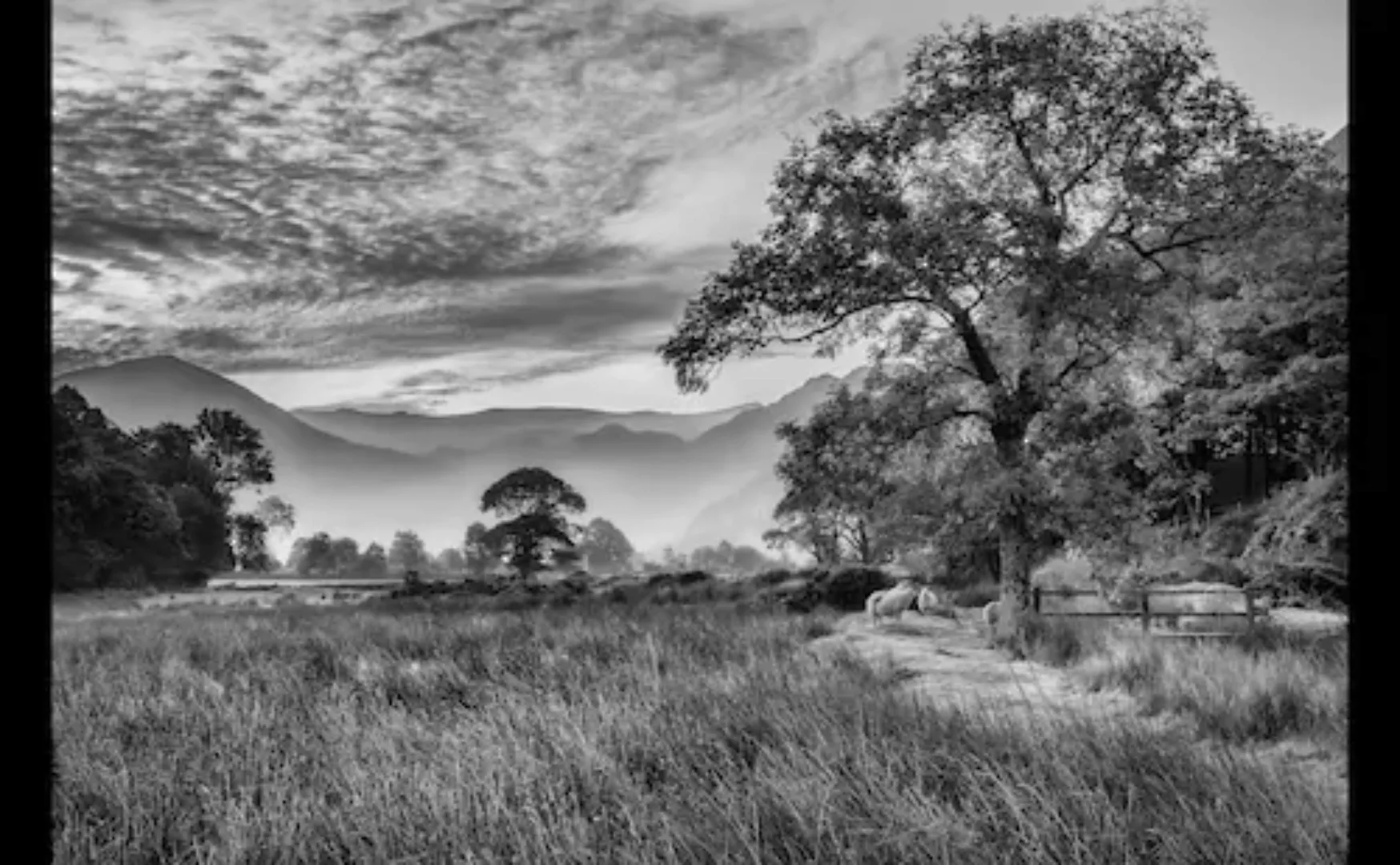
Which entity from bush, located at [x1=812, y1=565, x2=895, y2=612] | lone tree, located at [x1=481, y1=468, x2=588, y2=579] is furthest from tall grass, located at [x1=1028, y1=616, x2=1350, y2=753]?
lone tree, located at [x1=481, y1=468, x2=588, y2=579]

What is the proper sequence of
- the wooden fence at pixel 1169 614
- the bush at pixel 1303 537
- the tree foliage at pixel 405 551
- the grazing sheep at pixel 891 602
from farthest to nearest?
the tree foliage at pixel 405 551
the grazing sheep at pixel 891 602
the wooden fence at pixel 1169 614
the bush at pixel 1303 537

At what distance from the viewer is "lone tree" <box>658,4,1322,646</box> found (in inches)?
536

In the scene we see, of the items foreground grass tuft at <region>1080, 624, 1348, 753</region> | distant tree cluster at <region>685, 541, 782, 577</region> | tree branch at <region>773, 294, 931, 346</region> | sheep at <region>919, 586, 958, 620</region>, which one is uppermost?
tree branch at <region>773, 294, 931, 346</region>

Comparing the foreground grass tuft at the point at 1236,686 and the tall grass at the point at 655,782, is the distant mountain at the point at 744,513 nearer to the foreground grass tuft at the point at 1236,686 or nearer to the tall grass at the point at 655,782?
the foreground grass tuft at the point at 1236,686

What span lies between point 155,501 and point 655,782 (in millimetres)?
25243

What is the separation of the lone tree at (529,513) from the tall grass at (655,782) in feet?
94.3

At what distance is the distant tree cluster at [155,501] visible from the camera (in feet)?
80.7

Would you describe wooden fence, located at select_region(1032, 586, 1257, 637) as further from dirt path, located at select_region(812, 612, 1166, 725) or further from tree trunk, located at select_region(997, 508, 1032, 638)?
dirt path, located at select_region(812, 612, 1166, 725)

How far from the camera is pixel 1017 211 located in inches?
532

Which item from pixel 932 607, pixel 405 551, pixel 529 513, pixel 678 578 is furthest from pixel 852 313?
pixel 405 551

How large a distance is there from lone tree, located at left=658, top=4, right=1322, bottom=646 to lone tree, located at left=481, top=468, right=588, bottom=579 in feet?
77.1

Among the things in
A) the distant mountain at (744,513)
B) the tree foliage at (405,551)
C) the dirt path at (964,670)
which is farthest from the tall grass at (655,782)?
the tree foliage at (405,551)
